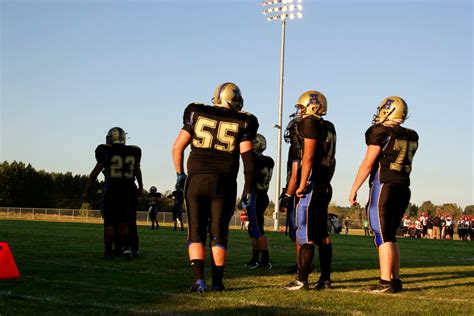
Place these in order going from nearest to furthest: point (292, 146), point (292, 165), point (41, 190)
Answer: point (292, 165) → point (292, 146) → point (41, 190)

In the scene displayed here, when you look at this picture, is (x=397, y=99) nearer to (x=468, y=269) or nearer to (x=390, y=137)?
(x=390, y=137)

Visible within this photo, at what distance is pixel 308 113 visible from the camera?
7.89 metres

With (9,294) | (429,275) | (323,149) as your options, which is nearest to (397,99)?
(323,149)

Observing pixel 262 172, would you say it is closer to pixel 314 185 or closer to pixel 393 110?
pixel 314 185

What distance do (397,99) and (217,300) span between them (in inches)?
131

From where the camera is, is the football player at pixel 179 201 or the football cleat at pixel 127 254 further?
the football cleat at pixel 127 254

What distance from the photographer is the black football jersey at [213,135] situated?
7160mm

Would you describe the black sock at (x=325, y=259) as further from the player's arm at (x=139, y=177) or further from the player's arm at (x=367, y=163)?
the player's arm at (x=139, y=177)

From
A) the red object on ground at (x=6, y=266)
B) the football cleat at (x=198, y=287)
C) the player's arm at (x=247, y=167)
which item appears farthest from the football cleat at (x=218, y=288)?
the red object on ground at (x=6, y=266)

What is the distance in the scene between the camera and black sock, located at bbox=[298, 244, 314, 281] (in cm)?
761

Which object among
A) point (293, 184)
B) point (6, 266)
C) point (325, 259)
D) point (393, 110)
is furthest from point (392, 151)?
point (6, 266)

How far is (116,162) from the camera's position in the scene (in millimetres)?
11102

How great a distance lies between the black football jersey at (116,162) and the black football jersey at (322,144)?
433 centimetres

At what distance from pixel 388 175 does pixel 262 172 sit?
3380 millimetres
